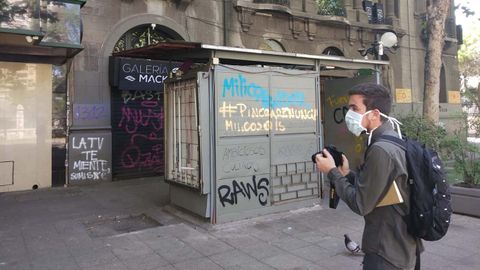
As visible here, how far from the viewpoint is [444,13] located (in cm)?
958

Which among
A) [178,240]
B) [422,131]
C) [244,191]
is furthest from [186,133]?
[422,131]

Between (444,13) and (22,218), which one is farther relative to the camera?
(444,13)

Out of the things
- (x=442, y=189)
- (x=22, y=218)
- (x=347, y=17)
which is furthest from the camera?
(x=347, y=17)

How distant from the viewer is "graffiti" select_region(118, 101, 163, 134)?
37.1ft

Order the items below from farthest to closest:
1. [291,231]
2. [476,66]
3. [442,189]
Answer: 1. [476,66]
2. [291,231]
3. [442,189]

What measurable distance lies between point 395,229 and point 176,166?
5.11 meters

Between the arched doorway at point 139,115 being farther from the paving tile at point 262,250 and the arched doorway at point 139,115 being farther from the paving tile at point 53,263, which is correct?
the paving tile at point 262,250

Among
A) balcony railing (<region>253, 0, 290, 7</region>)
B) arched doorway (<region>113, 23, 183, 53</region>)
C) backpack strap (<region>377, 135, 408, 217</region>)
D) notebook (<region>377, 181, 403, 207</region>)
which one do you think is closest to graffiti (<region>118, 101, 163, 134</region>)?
arched doorway (<region>113, 23, 183, 53</region>)

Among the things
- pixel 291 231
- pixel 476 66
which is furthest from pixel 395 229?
pixel 476 66

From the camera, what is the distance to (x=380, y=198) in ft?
8.27

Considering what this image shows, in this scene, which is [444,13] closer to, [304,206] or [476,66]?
[304,206]

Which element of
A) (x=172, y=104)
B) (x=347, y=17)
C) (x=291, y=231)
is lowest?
(x=291, y=231)

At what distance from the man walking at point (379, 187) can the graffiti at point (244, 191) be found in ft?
12.6

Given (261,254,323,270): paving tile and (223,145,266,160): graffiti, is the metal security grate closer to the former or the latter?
(223,145,266,160): graffiti
